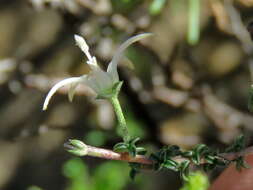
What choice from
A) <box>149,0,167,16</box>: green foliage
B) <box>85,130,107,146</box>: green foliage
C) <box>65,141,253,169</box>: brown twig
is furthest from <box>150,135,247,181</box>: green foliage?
<box>85,130,107,146</box>: green foliage

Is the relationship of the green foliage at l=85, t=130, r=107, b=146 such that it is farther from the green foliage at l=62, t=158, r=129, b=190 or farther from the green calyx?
→ the green calyx

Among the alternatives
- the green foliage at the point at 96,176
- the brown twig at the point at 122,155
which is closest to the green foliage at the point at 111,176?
the green foliage at the point at 96,176

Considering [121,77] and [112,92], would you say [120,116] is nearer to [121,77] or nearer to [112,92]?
[112,92]

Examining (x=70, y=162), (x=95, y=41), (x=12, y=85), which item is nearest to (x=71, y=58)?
(x=95, y=41)

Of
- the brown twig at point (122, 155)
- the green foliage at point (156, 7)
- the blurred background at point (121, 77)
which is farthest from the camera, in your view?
the blurred background at point (121, 77)

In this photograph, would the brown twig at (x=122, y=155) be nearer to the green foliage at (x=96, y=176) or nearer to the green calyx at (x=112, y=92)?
the green calyx at (x=112, y=92)

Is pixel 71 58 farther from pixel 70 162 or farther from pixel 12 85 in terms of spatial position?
pixel 70 162

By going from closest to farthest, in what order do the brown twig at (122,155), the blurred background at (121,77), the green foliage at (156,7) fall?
the brown twig at (122,155) → the green foliage at (156,7) → the blurred background at (121,77)

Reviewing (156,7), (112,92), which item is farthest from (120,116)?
(156,7)
